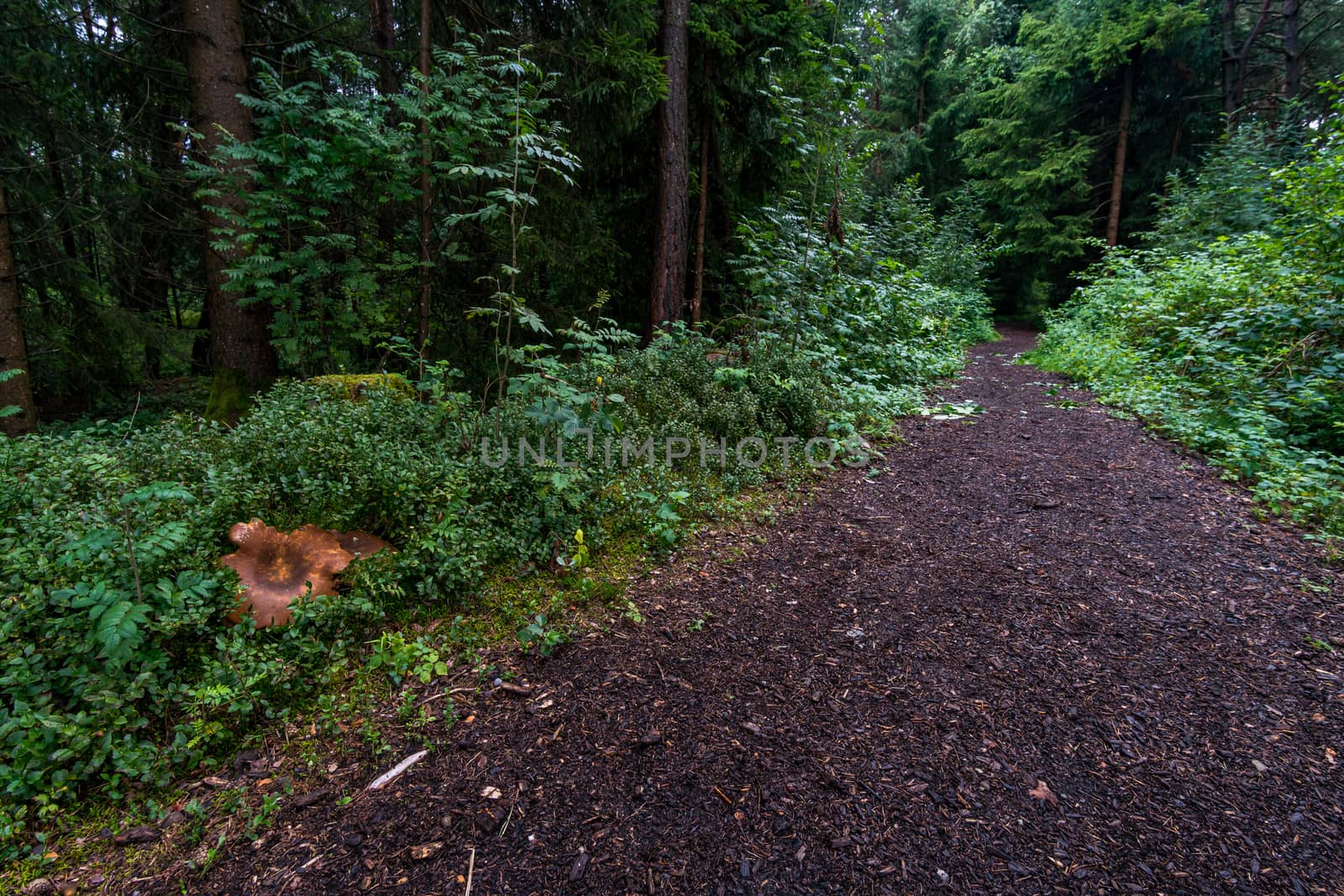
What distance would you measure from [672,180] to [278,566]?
6468 mm

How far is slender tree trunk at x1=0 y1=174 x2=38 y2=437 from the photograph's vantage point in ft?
15.8

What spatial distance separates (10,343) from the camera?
16.1ft

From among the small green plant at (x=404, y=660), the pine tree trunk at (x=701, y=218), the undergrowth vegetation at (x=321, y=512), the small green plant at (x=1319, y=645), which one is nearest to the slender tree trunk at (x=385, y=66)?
the undergrowth vegetation at (x=321, y=512)

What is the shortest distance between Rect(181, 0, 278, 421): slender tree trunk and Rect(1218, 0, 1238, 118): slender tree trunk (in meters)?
21.6

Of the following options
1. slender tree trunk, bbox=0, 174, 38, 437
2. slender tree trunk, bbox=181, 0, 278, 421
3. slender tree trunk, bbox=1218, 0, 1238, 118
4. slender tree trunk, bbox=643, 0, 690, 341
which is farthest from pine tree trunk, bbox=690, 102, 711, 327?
slender tree trunk, bbox=1218, 0, 1238, 118

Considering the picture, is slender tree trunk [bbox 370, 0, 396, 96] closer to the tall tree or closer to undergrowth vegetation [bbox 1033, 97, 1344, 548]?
the tall tree

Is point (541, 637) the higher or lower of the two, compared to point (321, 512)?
lower

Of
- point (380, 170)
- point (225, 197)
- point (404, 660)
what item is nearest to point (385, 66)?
point (380, 170)

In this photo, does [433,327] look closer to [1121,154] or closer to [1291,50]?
[1291,50]

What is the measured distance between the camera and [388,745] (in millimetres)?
2031

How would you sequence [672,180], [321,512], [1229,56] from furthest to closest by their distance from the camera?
[1229,56] → [672,180] → [321,512]

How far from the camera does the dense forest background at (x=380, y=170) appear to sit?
193 inches

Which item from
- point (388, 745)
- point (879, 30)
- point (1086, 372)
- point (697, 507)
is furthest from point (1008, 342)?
point (388, 745)

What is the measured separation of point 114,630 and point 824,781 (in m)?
2.42
